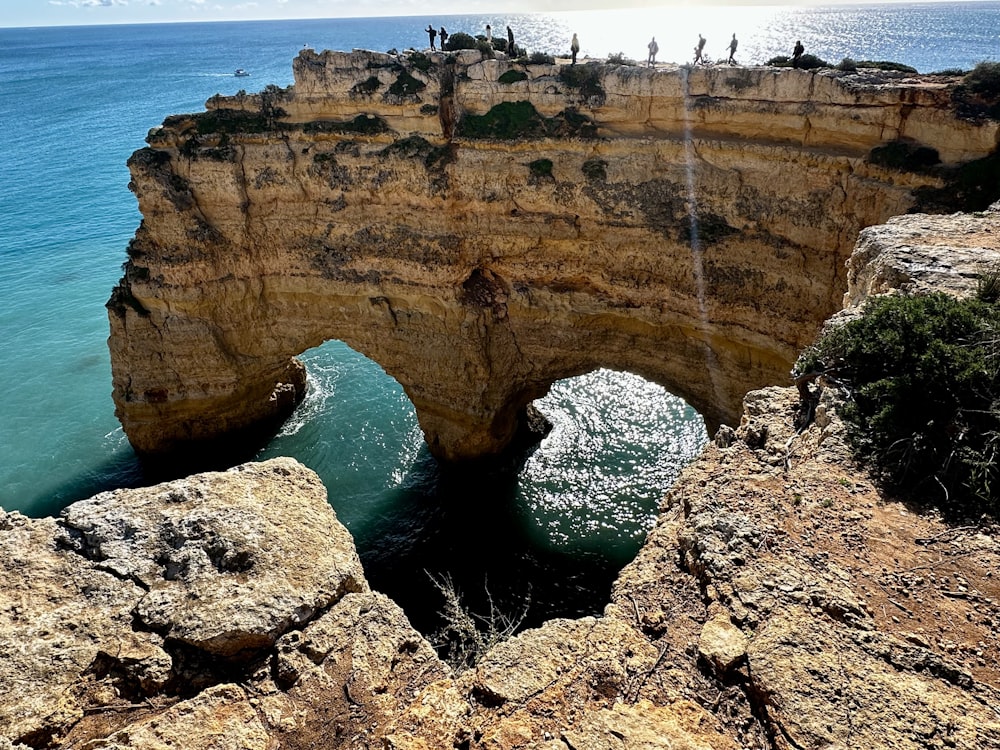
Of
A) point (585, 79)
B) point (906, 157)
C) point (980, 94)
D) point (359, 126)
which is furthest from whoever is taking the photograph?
point (359, 126)

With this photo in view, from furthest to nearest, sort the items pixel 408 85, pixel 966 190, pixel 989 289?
pixel 408 85, pixel 966 190, pixel 989 289

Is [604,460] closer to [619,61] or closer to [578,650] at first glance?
[619,61]

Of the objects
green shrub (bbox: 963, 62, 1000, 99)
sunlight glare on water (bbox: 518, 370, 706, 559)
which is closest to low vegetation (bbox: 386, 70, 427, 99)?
→ sunlight glare on water (bbox: 518, 370, 706, 559)

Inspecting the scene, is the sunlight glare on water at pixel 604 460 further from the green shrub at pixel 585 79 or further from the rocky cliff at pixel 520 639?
the rocky cliff at pixel 520 639

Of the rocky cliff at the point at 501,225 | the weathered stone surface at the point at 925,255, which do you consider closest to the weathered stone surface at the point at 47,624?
the weathered stone surface at the point at 925,255

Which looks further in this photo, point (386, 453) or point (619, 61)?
point (386, 453)

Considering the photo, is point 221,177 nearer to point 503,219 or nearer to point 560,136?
point 503,219

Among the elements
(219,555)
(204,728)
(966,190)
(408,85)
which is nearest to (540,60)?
(408,85)

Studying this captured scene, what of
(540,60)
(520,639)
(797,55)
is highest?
(540,60)
